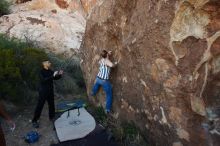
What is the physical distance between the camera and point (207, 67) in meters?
7.06

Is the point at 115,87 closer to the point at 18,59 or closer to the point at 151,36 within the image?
the point at 151,36

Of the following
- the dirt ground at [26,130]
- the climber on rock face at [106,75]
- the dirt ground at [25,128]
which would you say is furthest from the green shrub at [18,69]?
the climber on rock face at [106,75]

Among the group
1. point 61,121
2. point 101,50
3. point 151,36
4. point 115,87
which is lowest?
point 61,121

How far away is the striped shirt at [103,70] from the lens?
388 inches

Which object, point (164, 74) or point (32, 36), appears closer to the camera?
point (164, 74)

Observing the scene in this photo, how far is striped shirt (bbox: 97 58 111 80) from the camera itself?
9844 millimetres

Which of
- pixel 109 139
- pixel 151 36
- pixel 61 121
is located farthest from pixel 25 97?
pixel 151 36

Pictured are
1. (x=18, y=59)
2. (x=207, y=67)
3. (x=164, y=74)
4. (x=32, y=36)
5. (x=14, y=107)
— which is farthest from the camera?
(x=32, y=36)

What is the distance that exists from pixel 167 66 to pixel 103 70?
7.80ft

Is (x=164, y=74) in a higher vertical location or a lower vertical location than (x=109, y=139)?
higher

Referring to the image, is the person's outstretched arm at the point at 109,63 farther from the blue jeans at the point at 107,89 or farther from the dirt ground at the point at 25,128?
the dirt ground at the point at 25,128

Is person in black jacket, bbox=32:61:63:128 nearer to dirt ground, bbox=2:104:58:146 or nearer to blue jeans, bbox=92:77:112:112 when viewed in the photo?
dirt ground, bbox=2:104:58:146

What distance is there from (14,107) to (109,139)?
285cm

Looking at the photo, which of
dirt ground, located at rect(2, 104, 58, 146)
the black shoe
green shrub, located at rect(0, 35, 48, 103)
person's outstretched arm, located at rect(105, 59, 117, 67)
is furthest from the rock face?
green shrub, located at rect(0, 35, 48, 103)
